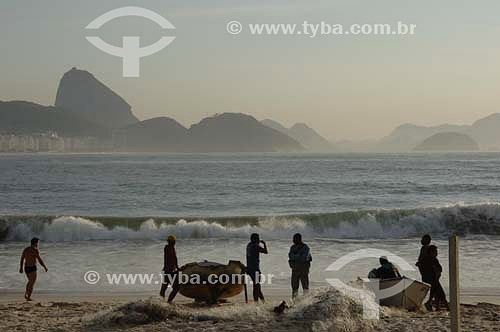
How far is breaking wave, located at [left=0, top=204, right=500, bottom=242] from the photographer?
29.2m

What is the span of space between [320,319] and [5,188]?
51.4 m

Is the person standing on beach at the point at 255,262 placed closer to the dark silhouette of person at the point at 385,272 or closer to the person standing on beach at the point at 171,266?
the person standing on beach at the point at 171,266

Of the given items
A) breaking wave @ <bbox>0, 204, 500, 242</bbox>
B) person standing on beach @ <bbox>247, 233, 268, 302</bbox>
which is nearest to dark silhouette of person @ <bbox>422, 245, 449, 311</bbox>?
person standing on beach @ <bbox>247, 233, 268, 302</bbox>

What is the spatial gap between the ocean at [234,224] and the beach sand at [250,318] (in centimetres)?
401

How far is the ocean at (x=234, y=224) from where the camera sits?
18.9m

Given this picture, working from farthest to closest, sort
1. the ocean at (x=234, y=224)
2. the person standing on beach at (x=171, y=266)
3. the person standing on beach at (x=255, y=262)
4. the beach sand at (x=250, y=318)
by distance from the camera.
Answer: the ocean at (x=234, y=224)
the person standing on beach at (x=255, y=262)
the person standing on beach at (x=171, y=266)
the beach sand at (x=250, y=318)

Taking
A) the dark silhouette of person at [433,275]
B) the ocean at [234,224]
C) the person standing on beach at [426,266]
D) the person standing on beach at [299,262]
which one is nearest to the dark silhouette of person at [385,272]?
the person standing on beach at [426,266]

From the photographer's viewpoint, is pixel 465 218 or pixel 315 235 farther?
pixel 465 218

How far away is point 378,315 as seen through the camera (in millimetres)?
11281

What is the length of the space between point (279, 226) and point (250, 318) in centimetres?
2066

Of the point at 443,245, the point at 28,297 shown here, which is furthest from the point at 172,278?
the point at 443,245

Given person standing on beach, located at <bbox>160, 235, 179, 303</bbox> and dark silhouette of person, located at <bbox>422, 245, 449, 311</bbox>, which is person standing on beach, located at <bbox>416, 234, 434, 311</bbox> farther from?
person standing on beach, located at <bbox>160, 235, 179, 303</bbox>

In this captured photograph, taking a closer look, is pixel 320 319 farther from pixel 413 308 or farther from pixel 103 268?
pixel 103 268

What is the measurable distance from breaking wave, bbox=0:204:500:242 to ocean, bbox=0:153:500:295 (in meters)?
0.06
